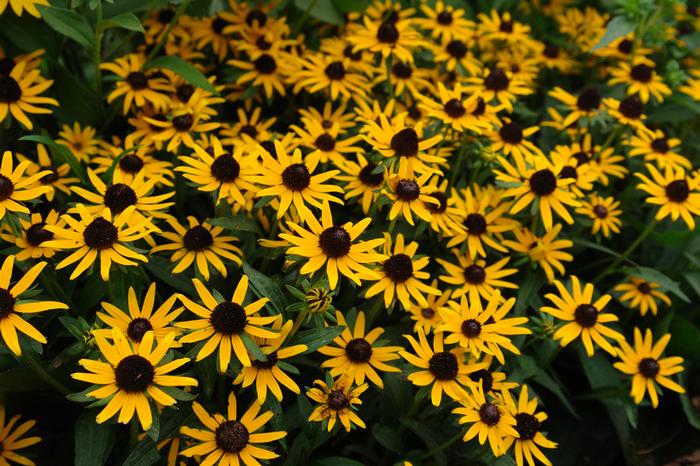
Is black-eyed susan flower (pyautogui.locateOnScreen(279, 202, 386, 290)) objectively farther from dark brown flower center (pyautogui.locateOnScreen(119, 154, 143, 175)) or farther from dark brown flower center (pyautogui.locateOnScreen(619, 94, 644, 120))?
dark brown flower center (pyautogui.locateOnScreen(619, 94, 644, 120))

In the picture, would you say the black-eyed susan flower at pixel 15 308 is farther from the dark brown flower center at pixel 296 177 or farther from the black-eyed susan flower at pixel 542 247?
the black-eyed susan flower at pixel 542 247

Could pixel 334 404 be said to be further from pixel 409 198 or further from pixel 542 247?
pixel 542 247

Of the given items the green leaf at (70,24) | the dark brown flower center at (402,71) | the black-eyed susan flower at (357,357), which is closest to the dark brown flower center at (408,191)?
the black-eyed susan flower at (357,357)

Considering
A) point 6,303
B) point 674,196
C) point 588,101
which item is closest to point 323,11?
point 588,101

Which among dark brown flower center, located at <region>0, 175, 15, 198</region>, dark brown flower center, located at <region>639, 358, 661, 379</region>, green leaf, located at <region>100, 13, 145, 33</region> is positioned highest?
green leaf, located at <region>100, 13, 145, 33</region>

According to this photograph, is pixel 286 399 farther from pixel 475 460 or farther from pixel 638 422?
pixel 638 422

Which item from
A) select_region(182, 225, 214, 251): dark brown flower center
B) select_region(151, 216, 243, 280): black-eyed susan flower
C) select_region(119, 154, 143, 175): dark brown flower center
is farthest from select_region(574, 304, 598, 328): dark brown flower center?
select_region(119, 154, 143, 175): dark brown flower center

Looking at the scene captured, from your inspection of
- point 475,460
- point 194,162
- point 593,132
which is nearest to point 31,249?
point 194,162
